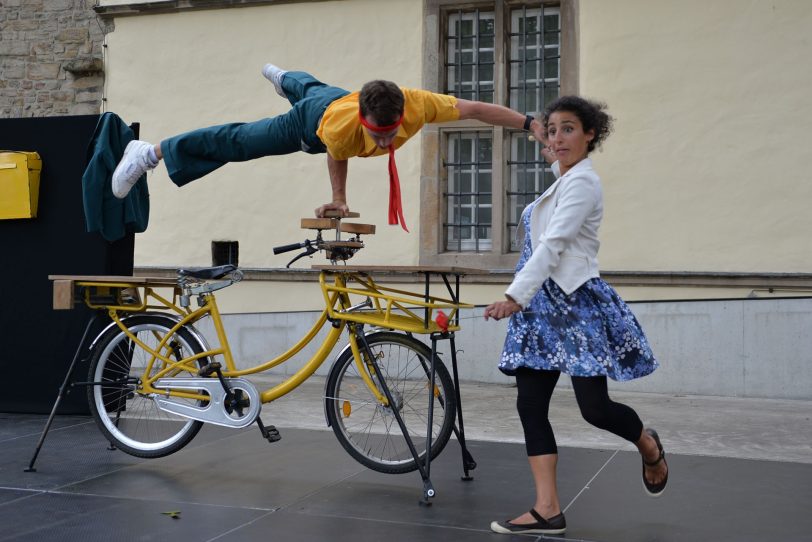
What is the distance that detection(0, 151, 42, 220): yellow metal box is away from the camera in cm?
726

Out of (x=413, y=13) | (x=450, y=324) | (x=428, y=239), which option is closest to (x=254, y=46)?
(x=413, y=13)

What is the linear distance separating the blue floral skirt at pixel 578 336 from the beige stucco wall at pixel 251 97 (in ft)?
21.0

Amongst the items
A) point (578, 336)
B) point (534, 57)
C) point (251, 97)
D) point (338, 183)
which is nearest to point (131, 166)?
point (338, 183)

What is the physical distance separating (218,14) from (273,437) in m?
7.34

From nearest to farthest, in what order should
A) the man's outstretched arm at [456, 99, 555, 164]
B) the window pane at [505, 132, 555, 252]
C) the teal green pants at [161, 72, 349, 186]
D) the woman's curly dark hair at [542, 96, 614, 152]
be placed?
the woman's curly dark hair at [542, 96, 614, 152] < the man's outstretched arm at [456, 99, 555, 164] < the teal green pants at [161, 72, 349, 186] < the window pane at [505, 132, 555, 252]

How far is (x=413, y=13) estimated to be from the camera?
10.8 metres

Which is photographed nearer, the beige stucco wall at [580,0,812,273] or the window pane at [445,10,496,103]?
the beige stucco wall at [580,0,812,273]

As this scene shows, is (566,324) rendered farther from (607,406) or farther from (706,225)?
(706,225)

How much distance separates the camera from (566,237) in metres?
4.21

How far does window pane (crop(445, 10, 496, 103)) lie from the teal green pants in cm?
515

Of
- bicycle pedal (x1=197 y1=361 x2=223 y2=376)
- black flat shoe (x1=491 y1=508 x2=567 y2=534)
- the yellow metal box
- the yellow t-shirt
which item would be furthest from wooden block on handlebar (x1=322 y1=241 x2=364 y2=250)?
the yellow metal box

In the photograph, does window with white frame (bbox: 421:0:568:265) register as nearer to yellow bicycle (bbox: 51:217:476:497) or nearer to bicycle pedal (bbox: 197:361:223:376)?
yellow bicycle (bbox: 51:217:476:497)

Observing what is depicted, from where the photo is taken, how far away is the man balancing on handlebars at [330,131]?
5055 millimetres

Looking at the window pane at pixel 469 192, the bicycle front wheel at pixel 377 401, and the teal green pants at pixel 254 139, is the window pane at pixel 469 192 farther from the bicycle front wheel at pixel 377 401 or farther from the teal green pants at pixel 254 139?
the bicycle front wheel at pixel 377 401
